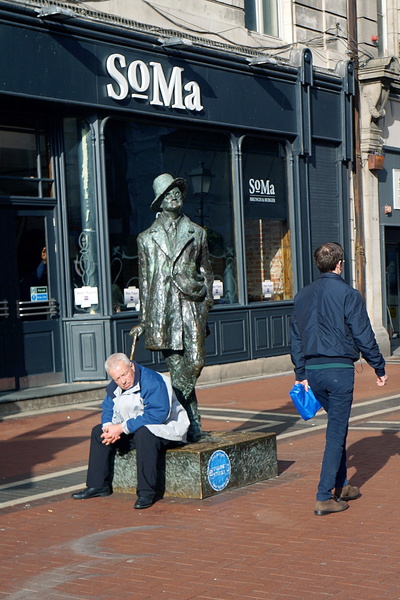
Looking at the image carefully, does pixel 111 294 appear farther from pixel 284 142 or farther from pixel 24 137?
pixel 284 142

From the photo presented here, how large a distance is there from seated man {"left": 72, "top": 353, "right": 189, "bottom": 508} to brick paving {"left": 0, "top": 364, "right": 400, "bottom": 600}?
19 cm

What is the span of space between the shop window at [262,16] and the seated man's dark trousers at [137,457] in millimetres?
12057

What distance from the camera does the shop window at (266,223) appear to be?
57.4ft

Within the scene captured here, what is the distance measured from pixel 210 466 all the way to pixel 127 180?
839 cm

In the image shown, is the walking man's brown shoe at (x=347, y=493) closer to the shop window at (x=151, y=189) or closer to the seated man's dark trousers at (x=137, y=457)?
the seated man's dark trousers at (x=137, y=457)

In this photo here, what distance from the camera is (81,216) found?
1465cm

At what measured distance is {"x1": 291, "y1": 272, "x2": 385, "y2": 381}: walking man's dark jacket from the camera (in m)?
6.80

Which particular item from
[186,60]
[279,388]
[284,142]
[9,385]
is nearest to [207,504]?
[9,385]

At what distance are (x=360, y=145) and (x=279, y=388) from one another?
673cm

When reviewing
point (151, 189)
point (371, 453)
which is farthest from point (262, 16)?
point (371, 453)

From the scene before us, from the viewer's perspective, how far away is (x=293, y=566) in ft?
18.5

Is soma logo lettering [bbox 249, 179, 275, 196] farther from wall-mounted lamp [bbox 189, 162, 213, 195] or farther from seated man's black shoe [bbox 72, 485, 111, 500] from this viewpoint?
seated man's black shoe [bbox 72, 485, 111, 500]

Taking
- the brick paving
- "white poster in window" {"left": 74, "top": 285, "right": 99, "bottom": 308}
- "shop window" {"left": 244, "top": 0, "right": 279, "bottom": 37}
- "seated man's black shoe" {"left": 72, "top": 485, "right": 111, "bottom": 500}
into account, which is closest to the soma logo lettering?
"shop window" {"left": 244, "top": 0, "right": 279, "bottom": 37}

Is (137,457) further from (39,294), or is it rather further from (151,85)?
(151,85)
